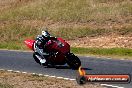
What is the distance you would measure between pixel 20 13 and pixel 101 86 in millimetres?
29781

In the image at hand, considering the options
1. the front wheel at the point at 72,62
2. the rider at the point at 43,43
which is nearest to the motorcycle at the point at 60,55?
the front wheel at the point at 72,62

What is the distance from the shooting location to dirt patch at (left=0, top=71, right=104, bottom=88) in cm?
1517

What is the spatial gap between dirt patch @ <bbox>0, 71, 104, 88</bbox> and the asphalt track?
112 centimetres

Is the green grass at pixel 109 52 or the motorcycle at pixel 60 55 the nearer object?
the motorcycle at pixel 60 55

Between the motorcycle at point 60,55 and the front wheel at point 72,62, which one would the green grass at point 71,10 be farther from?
the front wheel at point 72,62

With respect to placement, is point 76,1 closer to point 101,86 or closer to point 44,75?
point 44,75

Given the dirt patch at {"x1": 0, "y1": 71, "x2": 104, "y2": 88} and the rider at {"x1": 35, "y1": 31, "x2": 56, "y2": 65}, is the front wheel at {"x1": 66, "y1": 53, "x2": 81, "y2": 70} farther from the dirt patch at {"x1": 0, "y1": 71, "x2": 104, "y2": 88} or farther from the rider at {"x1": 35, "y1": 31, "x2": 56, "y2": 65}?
the dirt patch at {"x1": 0, "y1": 71, "x2": 104, "y2": 88}

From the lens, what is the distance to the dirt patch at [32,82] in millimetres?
15171

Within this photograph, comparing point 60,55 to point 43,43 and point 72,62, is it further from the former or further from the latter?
point 43,43

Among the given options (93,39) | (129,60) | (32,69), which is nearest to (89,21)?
(93,39)

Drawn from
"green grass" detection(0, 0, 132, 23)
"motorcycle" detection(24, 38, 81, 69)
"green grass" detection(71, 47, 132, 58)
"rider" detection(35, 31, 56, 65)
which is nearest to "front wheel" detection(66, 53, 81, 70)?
"motorcycle" detection(24, 38, 81, 69)

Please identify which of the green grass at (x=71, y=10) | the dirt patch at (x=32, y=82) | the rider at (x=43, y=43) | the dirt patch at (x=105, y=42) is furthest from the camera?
the green grass at (x=71, y=10)

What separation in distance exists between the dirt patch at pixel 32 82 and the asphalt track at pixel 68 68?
1123 mm

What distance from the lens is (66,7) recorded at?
42.2m
